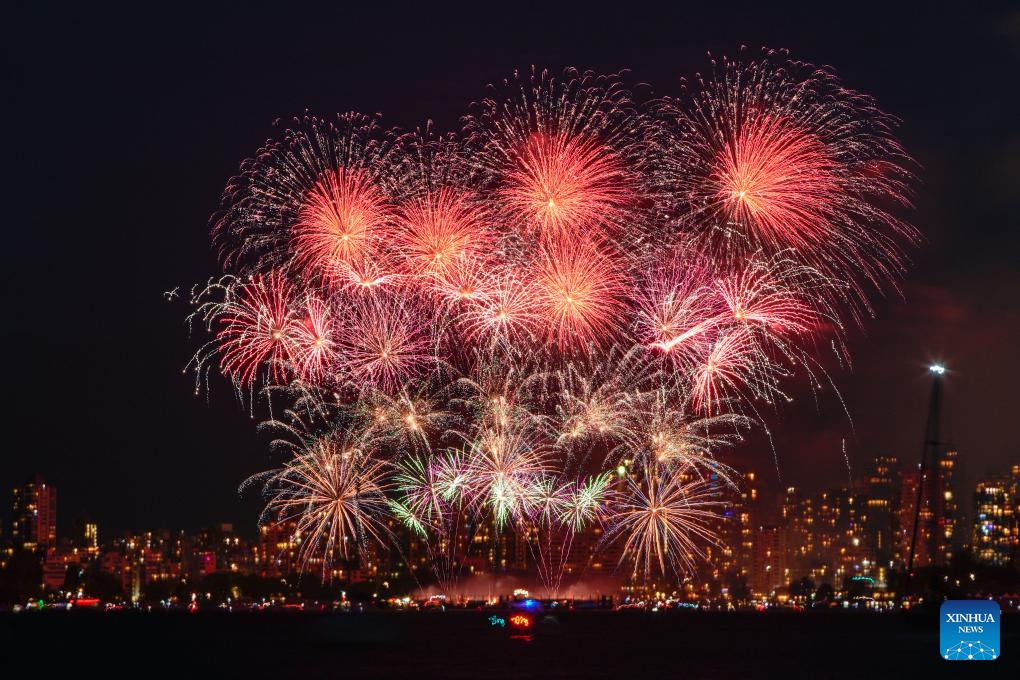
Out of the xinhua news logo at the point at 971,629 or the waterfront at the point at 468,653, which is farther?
the waterfront at the point at 468,653

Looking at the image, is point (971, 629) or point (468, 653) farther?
point (468, 653)

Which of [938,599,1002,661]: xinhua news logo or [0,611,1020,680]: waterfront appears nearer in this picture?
[938,599,1002,661]: xinhua news logo

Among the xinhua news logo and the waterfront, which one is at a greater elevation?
the xinhua news logo

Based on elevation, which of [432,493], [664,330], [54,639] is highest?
[664,330]

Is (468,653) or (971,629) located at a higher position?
(971,629)

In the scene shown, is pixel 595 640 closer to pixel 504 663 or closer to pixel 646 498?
pixel 646 498

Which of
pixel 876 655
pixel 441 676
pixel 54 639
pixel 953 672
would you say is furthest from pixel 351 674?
pixel 54 639

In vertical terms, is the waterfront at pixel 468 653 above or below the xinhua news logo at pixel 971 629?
below

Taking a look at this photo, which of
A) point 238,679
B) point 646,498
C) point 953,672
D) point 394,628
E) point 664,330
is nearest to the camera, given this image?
point 664,330
